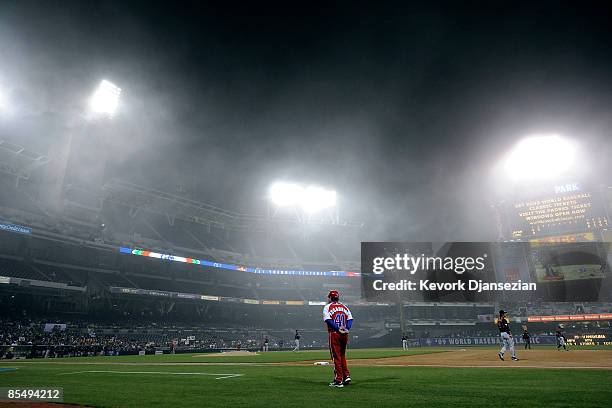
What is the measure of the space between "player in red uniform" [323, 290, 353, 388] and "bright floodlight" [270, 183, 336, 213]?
54182mm

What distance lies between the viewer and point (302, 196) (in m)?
65.4

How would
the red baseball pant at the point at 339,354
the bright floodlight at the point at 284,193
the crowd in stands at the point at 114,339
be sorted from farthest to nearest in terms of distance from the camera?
the bright floodlight at the point at 284,193 < the crowd in stands at the point at 114,339 < the red baseball pant at the point at 339,354

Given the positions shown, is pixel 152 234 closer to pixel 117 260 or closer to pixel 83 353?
pixel 117 260

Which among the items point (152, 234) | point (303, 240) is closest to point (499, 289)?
point (303, 240)

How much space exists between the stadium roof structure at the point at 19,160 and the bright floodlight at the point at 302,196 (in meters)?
30.9

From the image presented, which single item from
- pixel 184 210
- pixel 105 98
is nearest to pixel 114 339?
pixel 184 210

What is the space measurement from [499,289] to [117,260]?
188 ft

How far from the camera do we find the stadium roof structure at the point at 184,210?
50000 millimetres

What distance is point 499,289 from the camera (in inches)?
2502

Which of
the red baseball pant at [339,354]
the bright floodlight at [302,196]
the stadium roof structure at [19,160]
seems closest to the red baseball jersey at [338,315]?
the red baseball pant at [339,354]

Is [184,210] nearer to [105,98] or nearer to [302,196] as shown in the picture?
[302,196]

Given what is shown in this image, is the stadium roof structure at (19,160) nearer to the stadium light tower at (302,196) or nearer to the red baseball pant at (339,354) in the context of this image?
the stadium light tower at (302,196)

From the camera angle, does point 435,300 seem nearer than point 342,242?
Yes

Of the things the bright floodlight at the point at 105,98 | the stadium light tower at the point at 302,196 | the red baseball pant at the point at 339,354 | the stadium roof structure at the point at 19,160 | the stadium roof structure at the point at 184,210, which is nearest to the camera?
the red baseball pant at the point at 339,354
